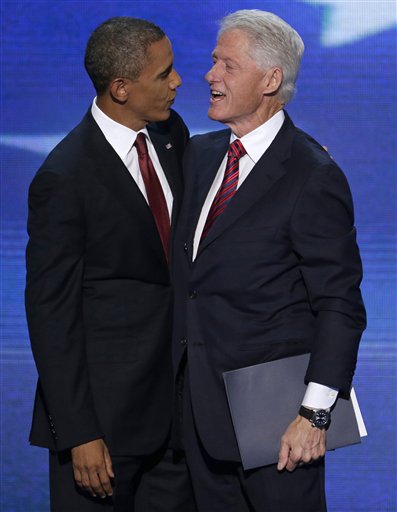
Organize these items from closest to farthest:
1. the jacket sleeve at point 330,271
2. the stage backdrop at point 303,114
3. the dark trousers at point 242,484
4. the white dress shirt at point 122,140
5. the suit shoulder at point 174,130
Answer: the jacket sleeve at point 330,271 → the dark trousers at point 242,484 → the white dress shirt at point 122,140 → the suit shoulder at point 174,130 → the stage backdrop at point 303,114

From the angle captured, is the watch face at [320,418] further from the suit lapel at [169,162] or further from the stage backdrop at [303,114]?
the stage backdrop at [303,114]

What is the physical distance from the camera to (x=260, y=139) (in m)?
2.64

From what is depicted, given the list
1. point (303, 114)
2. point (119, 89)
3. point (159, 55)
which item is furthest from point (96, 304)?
point (303, 114)

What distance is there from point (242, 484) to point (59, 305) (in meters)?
0.60

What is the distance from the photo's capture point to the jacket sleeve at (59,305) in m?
2.51

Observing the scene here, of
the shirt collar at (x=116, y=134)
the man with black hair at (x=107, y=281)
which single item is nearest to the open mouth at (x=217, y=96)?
the man with black hair at (x=107, y=281)

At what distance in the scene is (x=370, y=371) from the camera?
3875mm

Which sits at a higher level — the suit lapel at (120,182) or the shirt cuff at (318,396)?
the suit lapel at (120,182)

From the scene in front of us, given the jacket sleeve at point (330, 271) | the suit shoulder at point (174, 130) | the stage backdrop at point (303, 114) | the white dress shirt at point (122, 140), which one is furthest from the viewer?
the stage backdrop at point (303, 114)

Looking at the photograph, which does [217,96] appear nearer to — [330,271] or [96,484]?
[330,271]

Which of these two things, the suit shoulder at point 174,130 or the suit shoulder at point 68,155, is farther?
the suit shoulder at point 174,130

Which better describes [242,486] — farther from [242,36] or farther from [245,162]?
[242,36]

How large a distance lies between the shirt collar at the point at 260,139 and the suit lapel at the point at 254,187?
0.15 ft

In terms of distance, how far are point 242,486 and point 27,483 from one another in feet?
4.39
